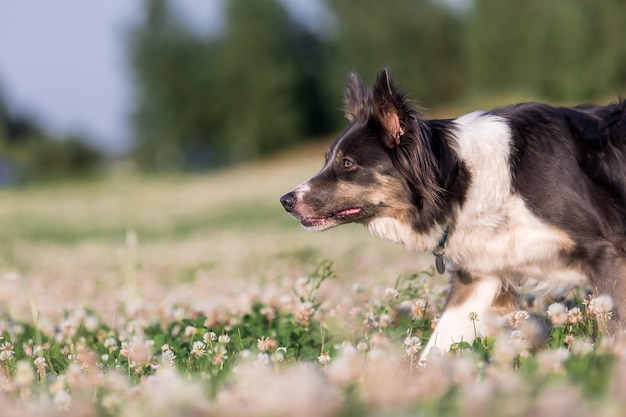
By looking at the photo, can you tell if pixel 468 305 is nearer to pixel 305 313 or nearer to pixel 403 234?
pixel 403 234

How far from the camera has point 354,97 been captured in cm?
561

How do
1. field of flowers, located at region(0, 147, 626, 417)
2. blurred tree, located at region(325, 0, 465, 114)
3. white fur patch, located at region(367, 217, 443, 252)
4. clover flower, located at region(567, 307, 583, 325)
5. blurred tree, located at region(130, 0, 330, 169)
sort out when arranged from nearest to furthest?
1. field of flowers, located at region(0, 147, 626, 417)
2. clover flower, located at region(567, 307, 583, 325)
3. white fur patch, located at region(367, 217, 443, 252)
4. blurred tree, located at region(325, 0, 465, 114)
5. blurred tree, located at region(130, 0, 330, 169)

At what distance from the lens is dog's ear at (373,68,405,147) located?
195 inches

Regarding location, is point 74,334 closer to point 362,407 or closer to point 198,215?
point 362,407

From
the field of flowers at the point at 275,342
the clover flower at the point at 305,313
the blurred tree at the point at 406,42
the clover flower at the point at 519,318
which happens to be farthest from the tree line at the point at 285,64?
the clover flower at the point at 519,318

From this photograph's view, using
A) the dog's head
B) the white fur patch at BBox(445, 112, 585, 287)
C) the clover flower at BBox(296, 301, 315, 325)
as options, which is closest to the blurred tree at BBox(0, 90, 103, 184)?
the clover flower at BBox(296, 301, 315, 325)

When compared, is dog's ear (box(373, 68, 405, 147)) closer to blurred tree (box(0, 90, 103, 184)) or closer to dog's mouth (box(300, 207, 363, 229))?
dog's mouth (box(300, 207, 363, 229))

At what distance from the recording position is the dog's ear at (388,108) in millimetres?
4953

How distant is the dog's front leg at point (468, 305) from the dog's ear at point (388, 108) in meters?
1.08

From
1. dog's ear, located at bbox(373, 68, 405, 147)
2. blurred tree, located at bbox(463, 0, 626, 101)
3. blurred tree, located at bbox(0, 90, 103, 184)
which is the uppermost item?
blurred tree, located at bbox(463, 0, 626, 101)

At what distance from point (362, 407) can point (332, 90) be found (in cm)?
5613

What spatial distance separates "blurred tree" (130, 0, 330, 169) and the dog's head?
168ft

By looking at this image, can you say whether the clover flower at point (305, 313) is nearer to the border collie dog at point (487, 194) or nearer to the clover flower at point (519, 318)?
the border collie dog at point (487, 194)

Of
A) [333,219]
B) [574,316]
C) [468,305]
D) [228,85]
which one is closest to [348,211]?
[333,219]
